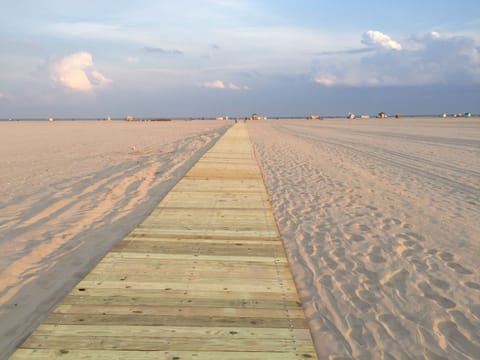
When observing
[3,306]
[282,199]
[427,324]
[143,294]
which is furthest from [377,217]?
[3,306]

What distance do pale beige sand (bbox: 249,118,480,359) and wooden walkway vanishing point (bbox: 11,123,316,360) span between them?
0.49 m

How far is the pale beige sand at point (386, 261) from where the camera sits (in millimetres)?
3285

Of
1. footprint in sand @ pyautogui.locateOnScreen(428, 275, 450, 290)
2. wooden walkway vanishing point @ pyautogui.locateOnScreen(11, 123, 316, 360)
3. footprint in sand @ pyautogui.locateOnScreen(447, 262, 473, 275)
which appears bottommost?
footprint in sand @ pyautogui.locateOnScreen(428, 275, 450, 290)

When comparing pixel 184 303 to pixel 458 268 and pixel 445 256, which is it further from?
pixel 445 256

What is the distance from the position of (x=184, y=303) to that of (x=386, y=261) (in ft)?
9.76

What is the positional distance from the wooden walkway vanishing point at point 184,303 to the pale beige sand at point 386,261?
1.60 ft

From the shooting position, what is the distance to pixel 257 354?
2.65m

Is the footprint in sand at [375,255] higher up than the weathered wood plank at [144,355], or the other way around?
the weathered wood plank at [144,355]

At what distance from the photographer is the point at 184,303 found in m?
3.31

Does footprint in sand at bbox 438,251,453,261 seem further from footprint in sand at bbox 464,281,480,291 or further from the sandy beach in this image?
footprint in sand at bbox 464,281,480,291

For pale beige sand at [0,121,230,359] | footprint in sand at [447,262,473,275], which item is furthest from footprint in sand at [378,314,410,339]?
pale beige sand at [0,121,230,359]

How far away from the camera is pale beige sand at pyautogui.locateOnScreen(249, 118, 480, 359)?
129 inches

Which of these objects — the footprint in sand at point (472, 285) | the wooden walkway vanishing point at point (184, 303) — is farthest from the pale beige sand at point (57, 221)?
the footprint in sand at point (472, 285)

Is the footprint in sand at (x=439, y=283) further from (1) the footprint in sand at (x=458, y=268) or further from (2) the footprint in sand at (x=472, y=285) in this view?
(1) the footprint in sand at (x=458, y=268)
